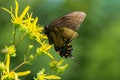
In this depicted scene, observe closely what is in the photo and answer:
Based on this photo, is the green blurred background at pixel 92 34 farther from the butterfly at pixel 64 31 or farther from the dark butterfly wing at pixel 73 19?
the dark butterfly wing at pixel 73 19

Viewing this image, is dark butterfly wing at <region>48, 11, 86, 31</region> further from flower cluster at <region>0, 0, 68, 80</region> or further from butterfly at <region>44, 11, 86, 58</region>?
flower cluster at <region>0, 0, 68, 80</region>

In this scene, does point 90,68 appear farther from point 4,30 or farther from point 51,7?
point 4,30

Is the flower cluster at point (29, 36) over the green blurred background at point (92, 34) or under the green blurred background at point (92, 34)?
under

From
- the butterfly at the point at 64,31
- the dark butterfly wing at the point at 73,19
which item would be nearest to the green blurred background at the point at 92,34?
the butterfly at the point at 64,31

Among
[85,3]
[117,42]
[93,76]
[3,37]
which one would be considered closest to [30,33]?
[3,37]

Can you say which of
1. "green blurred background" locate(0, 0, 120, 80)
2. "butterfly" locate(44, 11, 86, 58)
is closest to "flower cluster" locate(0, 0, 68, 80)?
"butterfly" locate(44, 11, 86, 58)
